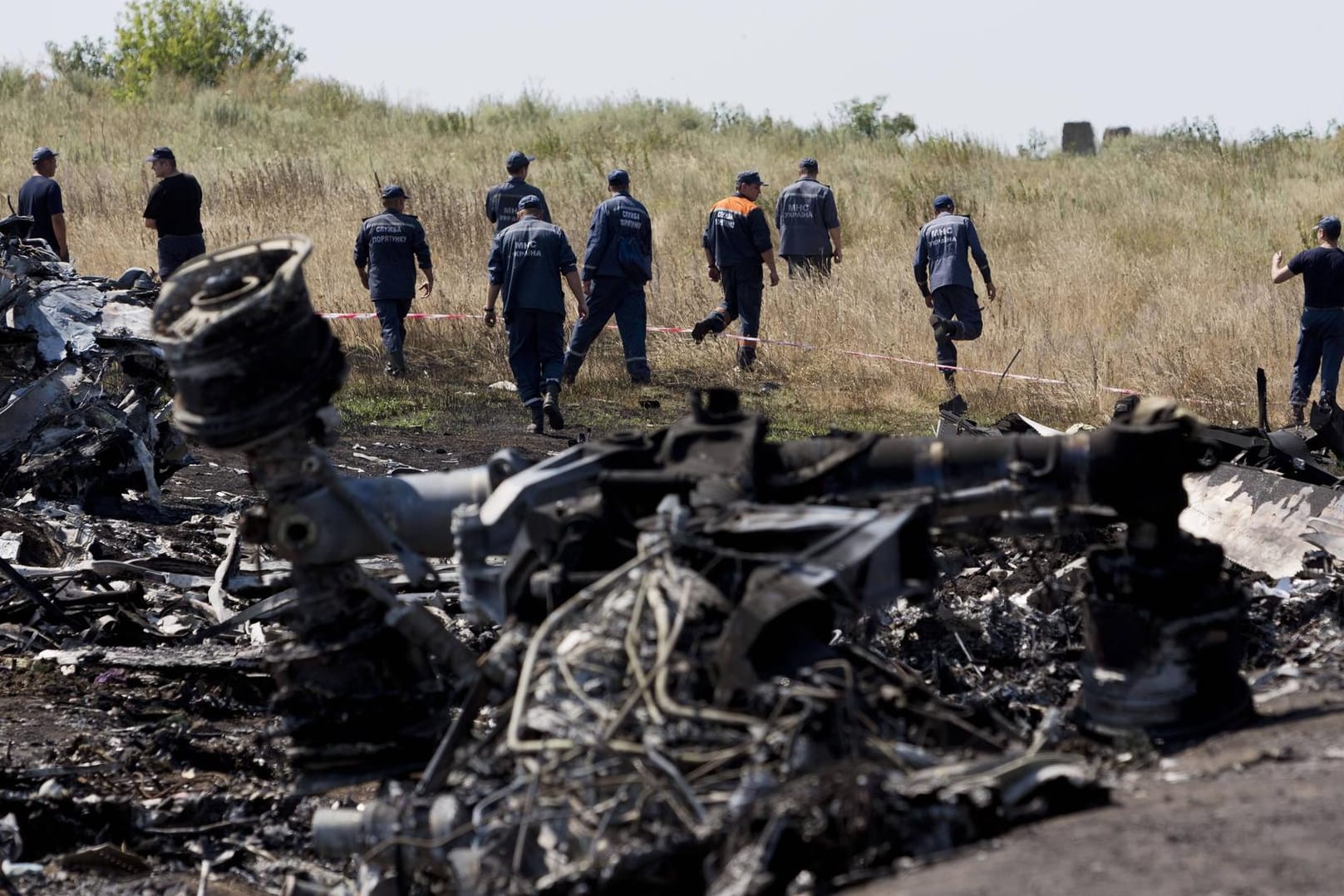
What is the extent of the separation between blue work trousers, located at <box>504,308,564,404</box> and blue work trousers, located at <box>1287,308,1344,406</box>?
6035mm

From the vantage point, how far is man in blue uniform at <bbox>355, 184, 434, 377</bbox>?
15.5 metres

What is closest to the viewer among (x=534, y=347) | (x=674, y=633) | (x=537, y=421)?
(x=674, y=633)

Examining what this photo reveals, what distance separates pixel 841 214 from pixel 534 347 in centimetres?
1048

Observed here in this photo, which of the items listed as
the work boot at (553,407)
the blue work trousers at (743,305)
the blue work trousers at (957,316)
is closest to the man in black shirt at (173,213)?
the work boot at (553,407)

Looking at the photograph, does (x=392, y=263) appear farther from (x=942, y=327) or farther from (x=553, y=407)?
(x=942, y=327)

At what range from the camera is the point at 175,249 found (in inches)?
604

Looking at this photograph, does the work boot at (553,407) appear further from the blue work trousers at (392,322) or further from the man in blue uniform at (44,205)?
the man in blue uniform at (44,205)

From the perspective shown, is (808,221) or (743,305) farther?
(808,221)

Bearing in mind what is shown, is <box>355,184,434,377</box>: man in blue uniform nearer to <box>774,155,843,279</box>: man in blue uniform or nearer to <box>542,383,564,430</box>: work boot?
<box>542,383,564,430</box>: work boot

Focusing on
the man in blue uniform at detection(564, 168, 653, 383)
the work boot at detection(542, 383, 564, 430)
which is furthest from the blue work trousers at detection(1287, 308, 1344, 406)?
the work boot at detection(542, 383, 564, 430)

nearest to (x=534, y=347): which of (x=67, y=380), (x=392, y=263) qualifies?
(x=392, y=263)

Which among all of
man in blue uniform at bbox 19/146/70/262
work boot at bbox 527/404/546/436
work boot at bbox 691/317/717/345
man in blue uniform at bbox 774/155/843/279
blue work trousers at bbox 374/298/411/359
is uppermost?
man in blue uniform at bbox 19/146/70/262

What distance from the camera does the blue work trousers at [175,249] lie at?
1530 cm

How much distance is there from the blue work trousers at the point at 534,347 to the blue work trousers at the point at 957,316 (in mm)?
3623
